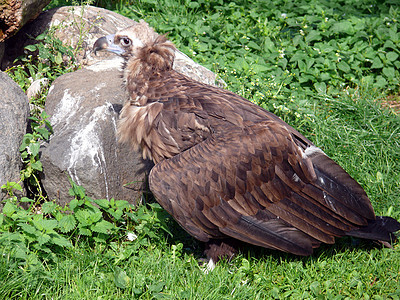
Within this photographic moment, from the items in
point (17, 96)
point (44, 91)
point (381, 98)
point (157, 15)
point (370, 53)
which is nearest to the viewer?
point (17, 96)

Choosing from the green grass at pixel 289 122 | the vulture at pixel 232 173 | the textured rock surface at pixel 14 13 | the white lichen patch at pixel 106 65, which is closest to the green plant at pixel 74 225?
the green grass at pixel 289 122

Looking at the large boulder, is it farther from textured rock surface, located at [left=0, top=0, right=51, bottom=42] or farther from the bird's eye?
textured rock surface, located at [left=0, top=0, right=51, bottom=42]

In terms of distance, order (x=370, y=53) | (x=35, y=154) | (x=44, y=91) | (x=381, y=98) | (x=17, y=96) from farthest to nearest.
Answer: (x=370, y=53), (x=381, y=98), (x=44, y=91), (x=17, y=96), (x=35, y=154)

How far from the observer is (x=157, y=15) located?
7238 millimetres

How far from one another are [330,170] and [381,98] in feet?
8.25

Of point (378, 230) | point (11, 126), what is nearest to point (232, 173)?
point (378, 230)

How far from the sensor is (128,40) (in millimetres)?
4363

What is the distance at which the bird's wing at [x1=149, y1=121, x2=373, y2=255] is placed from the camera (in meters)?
3.87

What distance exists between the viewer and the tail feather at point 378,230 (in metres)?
4.10

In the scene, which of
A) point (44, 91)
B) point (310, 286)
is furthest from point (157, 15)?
point (310, 286)

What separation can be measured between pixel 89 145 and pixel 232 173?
130 centimetres

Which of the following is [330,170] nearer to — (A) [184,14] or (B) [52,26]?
(B) [52,26]

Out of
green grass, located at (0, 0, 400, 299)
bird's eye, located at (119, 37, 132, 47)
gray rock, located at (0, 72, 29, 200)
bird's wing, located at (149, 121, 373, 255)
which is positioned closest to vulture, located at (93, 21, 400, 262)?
bird's wing, located at (149, 121, 373, 255)

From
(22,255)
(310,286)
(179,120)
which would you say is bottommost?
(310,286)
